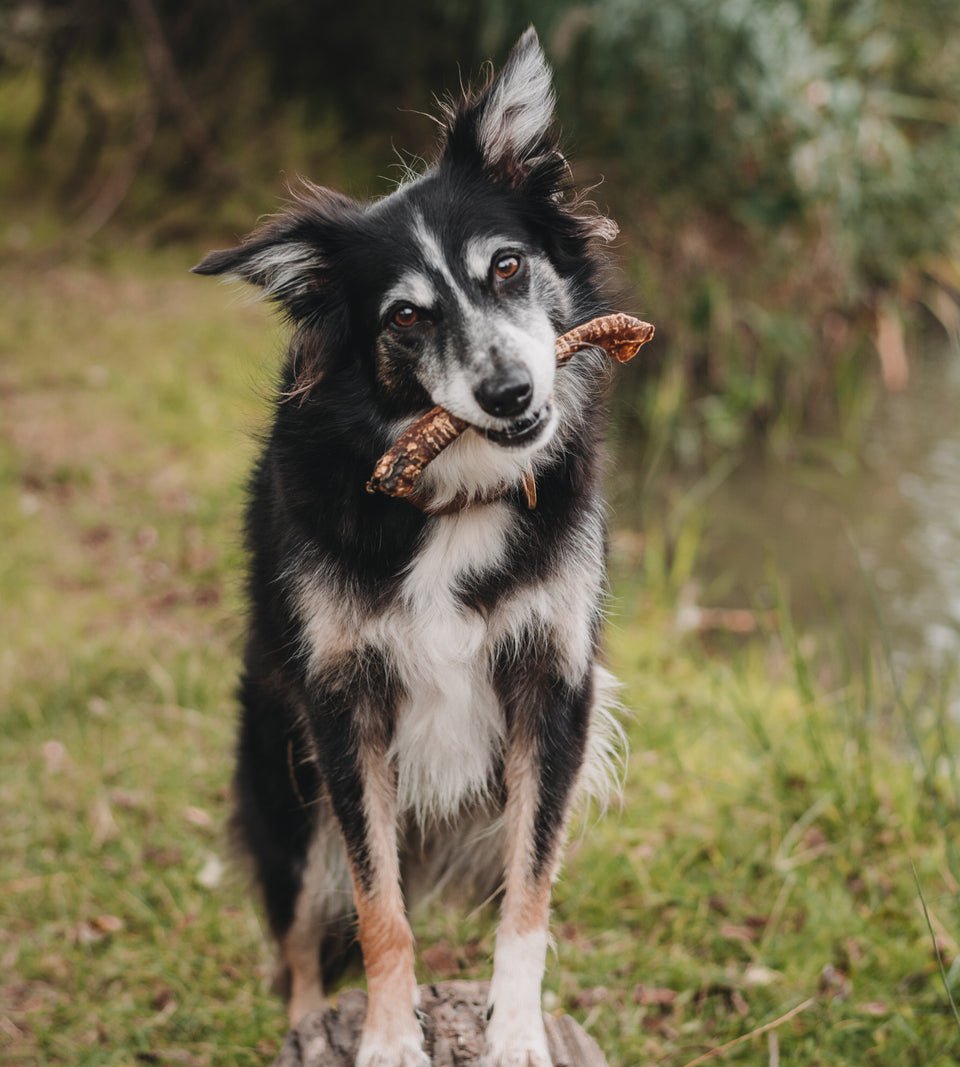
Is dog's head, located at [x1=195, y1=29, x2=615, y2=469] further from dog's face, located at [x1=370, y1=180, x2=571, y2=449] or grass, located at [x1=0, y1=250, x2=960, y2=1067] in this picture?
grass, located at [x1=0, y1=250, x2=960, y2=1067]

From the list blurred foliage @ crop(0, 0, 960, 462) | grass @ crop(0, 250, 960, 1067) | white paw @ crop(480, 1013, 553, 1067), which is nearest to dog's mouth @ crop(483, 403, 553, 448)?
grass @ crop(0, 250, 960, 1067)

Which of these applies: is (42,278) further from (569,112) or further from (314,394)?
(314,394)

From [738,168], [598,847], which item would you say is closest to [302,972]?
[598,847]

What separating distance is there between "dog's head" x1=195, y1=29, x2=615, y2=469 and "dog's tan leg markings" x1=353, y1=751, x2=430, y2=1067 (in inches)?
33.1

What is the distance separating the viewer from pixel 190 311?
7.96 metres

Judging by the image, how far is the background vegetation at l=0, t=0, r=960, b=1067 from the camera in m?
2.89

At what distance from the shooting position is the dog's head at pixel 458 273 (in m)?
2.15

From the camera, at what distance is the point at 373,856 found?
2.32m

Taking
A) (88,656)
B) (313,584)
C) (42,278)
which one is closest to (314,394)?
(313,584)

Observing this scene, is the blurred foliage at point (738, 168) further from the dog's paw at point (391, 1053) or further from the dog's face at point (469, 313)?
the dog's paw at point (391, 1053)

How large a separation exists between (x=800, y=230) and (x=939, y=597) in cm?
275

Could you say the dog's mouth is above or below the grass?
above

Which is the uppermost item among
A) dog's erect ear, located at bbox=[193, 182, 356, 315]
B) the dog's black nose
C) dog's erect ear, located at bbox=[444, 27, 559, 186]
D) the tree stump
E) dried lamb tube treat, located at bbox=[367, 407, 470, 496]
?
dog's erect ear, located at bbox=[444, 27, 559, 186]

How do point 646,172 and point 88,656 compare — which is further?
point 646,172
